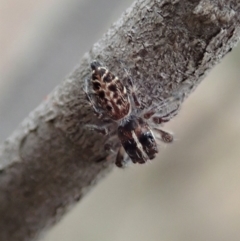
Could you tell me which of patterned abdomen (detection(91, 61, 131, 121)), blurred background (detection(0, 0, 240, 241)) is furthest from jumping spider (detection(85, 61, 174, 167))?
blurred background (detection(0, 0, 240, 241))

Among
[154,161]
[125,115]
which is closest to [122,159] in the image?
[125,115]

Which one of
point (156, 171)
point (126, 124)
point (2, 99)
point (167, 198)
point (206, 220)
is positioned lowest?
point (206, 220)

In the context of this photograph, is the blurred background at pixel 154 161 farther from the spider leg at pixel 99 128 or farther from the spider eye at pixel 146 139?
the spider leg at pixel 99 128

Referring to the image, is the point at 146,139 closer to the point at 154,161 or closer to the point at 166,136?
the point at 166,136

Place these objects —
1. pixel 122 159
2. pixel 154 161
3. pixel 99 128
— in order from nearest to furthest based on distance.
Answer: pixel 99 128 → pixel 122 159 → pixel 154 161

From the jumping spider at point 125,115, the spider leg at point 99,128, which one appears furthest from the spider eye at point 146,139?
the spider leg at point 99,128

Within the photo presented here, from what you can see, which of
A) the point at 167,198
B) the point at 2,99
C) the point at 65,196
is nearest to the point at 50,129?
the point at 65,196

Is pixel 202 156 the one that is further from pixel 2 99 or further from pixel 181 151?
pixel 2 99
